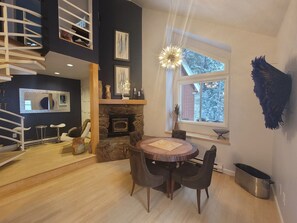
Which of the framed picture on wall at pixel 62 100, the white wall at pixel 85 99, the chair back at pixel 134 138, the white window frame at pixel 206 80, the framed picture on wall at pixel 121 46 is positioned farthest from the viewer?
the white wall at pixel 85 99

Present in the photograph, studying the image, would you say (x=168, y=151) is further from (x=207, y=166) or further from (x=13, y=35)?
(x=13, y=35)

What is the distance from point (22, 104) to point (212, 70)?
5.58 meters

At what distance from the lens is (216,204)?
7.19 ft

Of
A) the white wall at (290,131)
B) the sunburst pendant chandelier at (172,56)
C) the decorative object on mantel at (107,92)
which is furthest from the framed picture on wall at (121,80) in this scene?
the white wall at (290,131)

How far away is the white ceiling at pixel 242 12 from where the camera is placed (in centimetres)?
194

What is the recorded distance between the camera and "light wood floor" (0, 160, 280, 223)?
6.31 ft

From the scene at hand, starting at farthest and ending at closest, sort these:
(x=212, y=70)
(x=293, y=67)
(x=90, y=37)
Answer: (x=212, y=70) → (x=90, y=37) → (x=293, y=67)

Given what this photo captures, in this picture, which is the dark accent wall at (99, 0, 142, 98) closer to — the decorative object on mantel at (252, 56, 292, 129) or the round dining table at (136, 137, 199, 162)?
the round dining table at (136, 137, 199, 162)

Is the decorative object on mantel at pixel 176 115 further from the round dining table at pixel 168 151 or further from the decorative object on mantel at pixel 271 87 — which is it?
the decorative object on mantel at pixel 271 87

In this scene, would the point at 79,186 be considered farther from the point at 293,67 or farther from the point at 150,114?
the point at 293,67

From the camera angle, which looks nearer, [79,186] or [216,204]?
[216,204]

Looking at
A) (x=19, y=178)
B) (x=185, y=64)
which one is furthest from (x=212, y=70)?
(x=19, y=178)

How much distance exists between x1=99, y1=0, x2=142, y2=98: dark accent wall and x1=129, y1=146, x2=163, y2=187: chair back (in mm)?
2622

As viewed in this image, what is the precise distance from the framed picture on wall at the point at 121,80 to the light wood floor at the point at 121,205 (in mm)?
2507
